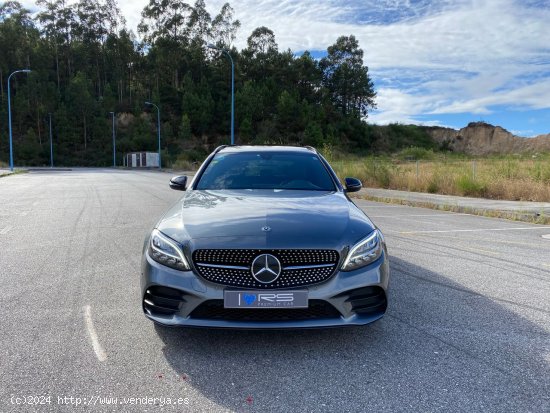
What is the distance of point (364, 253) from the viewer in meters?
3.36

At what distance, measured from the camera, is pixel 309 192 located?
464cm

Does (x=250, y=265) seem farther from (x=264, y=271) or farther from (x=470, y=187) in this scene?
(x=470, y=187)

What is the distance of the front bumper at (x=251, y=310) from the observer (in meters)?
3.08

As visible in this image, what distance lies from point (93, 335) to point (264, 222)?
63.8 inches

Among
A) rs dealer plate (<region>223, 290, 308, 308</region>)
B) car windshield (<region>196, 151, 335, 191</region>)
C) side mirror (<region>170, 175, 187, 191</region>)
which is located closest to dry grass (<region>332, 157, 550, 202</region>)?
car windshield (<region>196, 151, 335, 191</region>)

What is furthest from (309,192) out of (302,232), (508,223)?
(508,223)

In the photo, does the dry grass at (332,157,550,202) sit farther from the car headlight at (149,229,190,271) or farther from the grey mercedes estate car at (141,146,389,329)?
the car headlight at (149,229,190,271)

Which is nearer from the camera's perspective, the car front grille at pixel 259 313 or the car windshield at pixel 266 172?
the car front grille at pixel 259 313

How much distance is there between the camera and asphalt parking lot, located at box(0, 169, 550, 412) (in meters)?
2.67

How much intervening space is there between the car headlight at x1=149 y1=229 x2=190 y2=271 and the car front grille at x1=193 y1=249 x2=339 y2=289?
0.35 ft

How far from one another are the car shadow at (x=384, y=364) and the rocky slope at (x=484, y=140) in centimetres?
8562

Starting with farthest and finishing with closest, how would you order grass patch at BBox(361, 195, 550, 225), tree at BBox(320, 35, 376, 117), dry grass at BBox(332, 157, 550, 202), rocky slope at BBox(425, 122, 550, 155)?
tree at BBox(320, 35, 376, 117)
rocky slope at BBox(425, 122, 550, 155)
dry grass at BBox(332, 157, 550, 202)
grass patch at BBox(361, 195, 550, 225)

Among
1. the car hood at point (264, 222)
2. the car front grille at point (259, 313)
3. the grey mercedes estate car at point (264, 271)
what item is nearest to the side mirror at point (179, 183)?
the car hood at point (264, 222)

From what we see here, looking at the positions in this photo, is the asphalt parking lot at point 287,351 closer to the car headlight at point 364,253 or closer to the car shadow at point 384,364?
the car shadow at point 384,364
